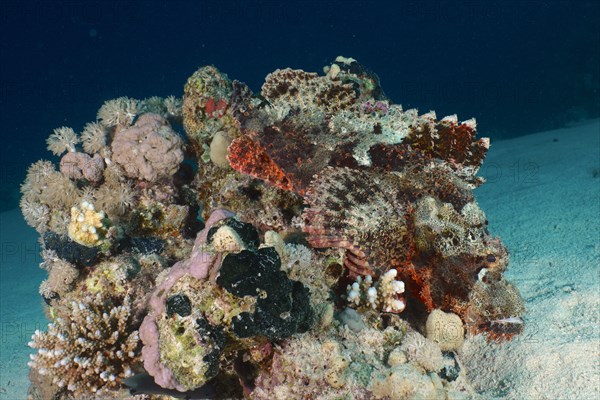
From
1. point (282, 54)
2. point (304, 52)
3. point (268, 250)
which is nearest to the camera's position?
point (268, 250)

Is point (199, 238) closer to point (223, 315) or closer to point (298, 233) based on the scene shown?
point (223, 315)

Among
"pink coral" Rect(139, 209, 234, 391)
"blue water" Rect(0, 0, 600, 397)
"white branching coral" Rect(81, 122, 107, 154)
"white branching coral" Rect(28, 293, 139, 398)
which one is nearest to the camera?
"pink coral" Rect(139, 209, 234, 391)

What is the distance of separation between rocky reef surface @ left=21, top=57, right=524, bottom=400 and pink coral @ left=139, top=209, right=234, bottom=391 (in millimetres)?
16

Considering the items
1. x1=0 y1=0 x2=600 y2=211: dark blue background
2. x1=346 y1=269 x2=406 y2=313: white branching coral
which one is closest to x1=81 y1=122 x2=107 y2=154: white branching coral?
x1=346 y1=269 x2=406 y2=313: white branching coral

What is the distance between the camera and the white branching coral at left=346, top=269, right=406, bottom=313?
3.67 m

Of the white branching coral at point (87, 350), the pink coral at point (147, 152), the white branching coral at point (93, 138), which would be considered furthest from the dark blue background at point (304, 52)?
the white branching coral at point (87, 350)

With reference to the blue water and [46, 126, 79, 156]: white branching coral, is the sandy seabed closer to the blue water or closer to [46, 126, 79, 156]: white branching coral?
the blue water

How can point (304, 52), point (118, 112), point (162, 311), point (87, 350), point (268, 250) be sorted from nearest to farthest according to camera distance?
point (268, 250), point (162, 311), point (87, 350), point (118, 112), point (304, 52)

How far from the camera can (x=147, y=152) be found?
489 centimetres

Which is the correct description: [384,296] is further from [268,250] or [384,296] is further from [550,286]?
[550,286]

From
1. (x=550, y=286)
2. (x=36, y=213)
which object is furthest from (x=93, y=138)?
(x=550, y=286)

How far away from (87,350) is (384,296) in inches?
103

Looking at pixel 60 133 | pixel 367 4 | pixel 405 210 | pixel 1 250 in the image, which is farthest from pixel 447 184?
pixel 367 4

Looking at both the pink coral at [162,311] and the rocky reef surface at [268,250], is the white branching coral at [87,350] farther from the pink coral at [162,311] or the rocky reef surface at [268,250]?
the pink coral at [162,311]
